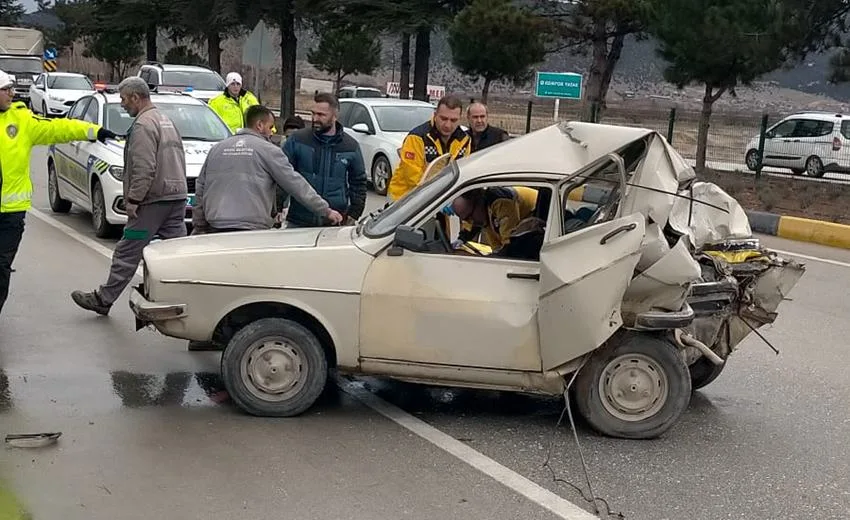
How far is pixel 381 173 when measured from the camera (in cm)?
1719

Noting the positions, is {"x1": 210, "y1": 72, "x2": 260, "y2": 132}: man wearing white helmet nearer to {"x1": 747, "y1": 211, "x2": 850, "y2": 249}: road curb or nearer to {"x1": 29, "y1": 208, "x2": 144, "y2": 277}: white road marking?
{"x1": 29, "y1": 208, "x2": 144, "y2": 277}: white road marking

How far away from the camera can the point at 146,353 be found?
696cm

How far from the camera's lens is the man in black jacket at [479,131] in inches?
326

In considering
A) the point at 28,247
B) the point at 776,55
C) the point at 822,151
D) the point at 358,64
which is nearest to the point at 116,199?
the point at 28,247

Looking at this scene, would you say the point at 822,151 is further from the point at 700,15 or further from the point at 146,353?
the point at 146,353

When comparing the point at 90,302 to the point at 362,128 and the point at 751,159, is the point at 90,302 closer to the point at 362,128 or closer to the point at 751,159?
the point at 362,128

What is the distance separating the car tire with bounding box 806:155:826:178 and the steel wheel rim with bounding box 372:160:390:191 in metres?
10.9

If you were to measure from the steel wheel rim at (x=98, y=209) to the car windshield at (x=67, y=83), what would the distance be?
1019 inches

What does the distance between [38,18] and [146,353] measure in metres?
136

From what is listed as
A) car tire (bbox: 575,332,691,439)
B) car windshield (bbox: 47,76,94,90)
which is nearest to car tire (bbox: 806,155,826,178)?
car tire (bbox: 575,332,691,439)

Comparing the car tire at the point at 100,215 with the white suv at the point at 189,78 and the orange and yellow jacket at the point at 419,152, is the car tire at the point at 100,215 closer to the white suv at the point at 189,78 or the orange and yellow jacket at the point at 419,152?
the orange and yellow jacket at the point at 419,152

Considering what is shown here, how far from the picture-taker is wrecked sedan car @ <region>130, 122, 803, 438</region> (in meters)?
5.40

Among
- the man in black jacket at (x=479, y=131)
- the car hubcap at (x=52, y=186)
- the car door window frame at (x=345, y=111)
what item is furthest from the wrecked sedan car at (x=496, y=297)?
the car door window frame at (x=345, y=111)

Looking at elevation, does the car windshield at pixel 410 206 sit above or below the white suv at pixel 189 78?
above
